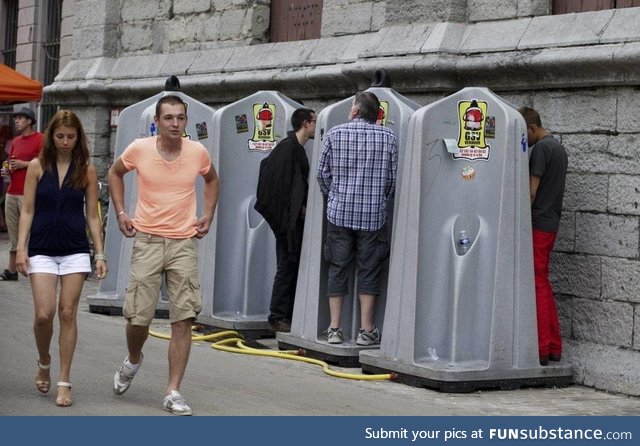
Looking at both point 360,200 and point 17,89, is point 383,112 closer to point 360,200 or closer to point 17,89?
point 360,200

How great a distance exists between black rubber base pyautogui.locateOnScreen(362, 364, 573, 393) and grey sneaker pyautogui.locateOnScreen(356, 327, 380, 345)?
0.38 meters

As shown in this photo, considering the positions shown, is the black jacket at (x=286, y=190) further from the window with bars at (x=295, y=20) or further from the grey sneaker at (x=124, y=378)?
the grey sneaker at (x=124, y=378)

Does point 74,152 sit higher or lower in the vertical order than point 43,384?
higher

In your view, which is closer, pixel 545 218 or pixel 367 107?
pixel 545 218

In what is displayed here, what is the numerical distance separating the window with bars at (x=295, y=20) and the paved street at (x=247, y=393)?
4421 millimetres

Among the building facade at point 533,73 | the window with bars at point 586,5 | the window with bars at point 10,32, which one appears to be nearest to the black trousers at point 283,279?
the building facade at point 533,73

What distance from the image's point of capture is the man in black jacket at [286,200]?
424 inches

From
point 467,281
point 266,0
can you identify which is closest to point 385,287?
point 467,281

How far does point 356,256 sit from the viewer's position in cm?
980

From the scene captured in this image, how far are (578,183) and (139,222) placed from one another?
3.47m

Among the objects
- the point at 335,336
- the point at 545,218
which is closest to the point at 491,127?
the point at 545,218

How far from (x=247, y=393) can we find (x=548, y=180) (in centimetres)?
263

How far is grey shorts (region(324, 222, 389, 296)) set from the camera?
31.6 ft

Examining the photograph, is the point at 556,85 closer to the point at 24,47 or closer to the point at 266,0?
the point at 266,0
